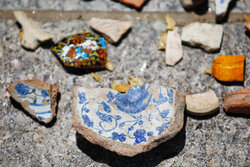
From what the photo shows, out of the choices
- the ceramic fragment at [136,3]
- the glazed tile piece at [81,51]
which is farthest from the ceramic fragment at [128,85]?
the ceramic fragment at [136,3]

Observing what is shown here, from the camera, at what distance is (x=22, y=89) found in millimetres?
1498

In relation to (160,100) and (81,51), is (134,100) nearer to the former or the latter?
(160,100)

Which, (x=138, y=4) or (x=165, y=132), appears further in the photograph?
(x=138, y=4)

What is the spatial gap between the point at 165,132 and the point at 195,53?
1.71 feet

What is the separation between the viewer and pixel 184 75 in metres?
1.59

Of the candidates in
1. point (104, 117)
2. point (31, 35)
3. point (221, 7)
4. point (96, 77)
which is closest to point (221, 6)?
point (221, 7)

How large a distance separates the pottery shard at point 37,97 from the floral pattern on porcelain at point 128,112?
0.17 metres

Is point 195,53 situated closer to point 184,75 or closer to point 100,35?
point 184,75

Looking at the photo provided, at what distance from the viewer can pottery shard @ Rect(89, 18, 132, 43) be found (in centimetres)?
165

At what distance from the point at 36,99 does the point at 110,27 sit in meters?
0.54

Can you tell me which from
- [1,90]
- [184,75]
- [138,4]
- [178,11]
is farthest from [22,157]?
[178,11]

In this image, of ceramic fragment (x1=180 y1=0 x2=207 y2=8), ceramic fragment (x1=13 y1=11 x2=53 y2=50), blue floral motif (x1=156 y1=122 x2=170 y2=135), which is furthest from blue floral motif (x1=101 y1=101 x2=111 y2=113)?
ceramic fragment (x1=180 y1=0 x2=207 y2=8)

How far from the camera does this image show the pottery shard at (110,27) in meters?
1.65

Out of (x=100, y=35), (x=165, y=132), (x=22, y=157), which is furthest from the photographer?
(x=100, y=35)
